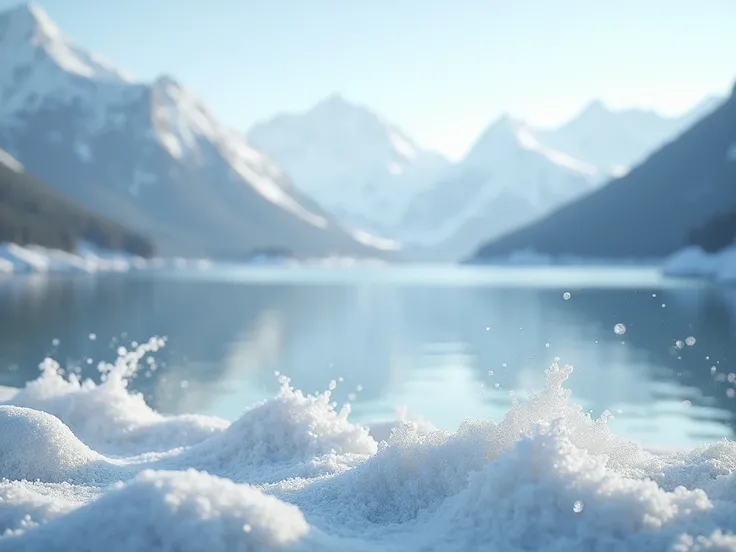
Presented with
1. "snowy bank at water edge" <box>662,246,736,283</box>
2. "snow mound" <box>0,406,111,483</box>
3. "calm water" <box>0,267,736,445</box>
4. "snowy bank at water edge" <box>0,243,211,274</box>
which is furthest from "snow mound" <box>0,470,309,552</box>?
"snowy bank at water edge" <box>0,243,211,274</box>

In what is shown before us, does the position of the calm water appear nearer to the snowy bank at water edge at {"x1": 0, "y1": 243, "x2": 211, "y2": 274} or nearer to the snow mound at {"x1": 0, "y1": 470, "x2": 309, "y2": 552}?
the snow mound at {"x1": 0, "y1": 470, "x2": 309, "y2": 552}

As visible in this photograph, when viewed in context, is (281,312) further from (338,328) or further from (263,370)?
(263,370)

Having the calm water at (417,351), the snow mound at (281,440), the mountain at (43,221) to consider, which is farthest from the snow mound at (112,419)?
the mountain at (43,221)

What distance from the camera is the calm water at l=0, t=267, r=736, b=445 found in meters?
28.0

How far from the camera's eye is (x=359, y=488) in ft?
37.1

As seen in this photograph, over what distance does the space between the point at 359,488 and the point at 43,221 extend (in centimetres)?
17768

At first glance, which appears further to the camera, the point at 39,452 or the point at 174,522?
the point at 39,452

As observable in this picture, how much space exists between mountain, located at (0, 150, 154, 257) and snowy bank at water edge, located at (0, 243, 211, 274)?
89.8 inches

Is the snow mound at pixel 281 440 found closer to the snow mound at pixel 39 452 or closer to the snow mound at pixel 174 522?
the snow mound at pixel 39 452

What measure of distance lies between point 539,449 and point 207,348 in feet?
118

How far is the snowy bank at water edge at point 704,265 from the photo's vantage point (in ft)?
355

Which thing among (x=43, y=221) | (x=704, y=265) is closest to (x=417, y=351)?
(x=704, y=265)

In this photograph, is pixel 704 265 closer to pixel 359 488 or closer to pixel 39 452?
pixel 359 488

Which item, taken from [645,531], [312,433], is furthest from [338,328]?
[645,531]
